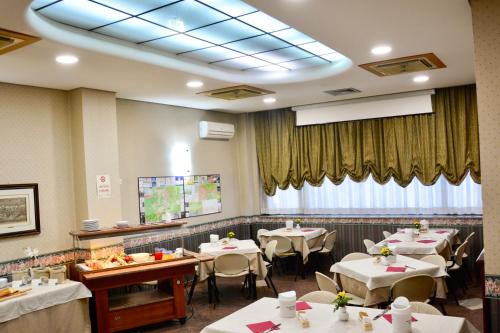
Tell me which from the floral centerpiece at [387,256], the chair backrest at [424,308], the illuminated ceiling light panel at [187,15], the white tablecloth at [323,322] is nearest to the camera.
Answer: the white tablecloth at [323,322]

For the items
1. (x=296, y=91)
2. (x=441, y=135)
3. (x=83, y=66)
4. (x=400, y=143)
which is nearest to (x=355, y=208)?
(x=400, y=143)

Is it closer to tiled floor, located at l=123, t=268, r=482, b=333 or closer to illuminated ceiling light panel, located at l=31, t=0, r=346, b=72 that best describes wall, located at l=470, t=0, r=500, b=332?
illuminated ceiling light panel, located at l=31, t=0, r=346, b=72

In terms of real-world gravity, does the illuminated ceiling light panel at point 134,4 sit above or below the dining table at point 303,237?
above

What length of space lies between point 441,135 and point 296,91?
2505 millimetres

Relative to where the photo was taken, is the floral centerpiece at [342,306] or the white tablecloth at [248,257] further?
the white tablecloth at [248,257]

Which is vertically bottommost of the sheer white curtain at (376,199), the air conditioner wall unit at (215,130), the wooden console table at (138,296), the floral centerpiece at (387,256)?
the wooden console table at (138,296)

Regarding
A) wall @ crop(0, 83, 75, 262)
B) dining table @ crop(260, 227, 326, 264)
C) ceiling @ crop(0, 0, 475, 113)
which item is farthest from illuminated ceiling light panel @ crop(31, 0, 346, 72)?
dining table @ crop(260, 227, 326, 264)

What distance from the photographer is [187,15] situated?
4129 millimetres

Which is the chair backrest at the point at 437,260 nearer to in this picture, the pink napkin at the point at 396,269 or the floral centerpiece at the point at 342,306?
the pink napkin at the point at 396,269

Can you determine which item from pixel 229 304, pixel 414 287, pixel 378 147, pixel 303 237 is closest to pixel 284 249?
pixel 303 237

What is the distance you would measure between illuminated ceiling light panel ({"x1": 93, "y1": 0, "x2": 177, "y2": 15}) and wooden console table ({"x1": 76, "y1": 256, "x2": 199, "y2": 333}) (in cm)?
276

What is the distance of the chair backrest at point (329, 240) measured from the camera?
7.68 meters

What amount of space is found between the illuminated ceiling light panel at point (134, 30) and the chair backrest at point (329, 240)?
4.48 m

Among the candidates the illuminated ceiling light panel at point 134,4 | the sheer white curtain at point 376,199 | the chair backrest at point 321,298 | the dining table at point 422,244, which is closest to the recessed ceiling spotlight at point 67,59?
the illuminated ceiling light panel at point 134,4
